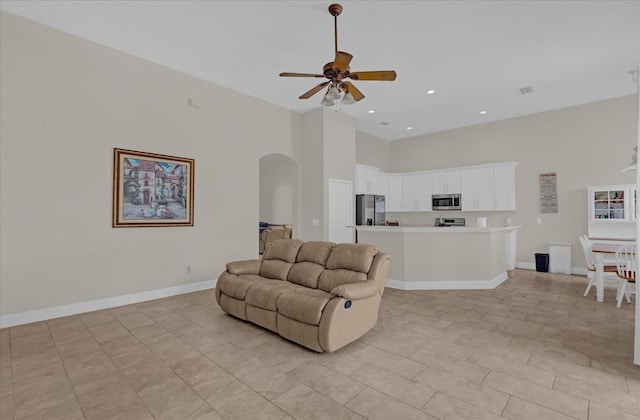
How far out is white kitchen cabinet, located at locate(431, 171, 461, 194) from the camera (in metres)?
7.85

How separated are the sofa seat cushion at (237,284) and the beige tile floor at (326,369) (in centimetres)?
33

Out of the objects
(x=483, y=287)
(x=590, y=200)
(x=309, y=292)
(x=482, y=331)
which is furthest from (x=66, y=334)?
(x=590, y=200)

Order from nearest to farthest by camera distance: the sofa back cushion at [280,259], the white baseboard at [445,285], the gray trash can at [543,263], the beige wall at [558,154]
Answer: the sofa back cushion at [280,259] < the white baseboard at [445,285] < the beige wall at [558,154] < the gray trash can at [543,263]

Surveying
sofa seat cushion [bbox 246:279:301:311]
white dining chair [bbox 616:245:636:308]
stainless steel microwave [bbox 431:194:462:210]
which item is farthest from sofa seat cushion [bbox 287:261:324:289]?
stainless steel microwave [bbox 431:194:462:210]

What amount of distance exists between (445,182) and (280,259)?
222 inches

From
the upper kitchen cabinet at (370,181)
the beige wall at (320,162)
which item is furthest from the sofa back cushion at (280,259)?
the upper kitchen cabinet at (370,181)

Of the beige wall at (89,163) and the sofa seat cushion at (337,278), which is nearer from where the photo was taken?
the sofa seat cushion at (337,278)

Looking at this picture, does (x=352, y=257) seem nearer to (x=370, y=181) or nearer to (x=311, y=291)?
(x=311, y=291)

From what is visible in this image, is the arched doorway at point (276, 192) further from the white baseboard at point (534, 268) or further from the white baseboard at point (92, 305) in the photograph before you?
the white baseboard at point (534, 268)

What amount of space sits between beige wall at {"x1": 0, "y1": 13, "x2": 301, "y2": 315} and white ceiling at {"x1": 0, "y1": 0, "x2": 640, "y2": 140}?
0.38 m

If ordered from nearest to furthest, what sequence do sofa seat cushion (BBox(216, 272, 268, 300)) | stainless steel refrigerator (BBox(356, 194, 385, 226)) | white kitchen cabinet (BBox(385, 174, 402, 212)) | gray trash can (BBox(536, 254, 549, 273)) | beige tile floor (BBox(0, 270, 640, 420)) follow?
beige tile floor (BBox(0, 270, 640, 420)), sofa seat cushion (BBox(216, 272, 268, 300)), gray trash can (BBox(536, 254, 549, 273)), stainless steel refrigerator (BBox(356, 194, 385, 226)), white kitchen cabinet (BBox(385, 174, 402, 212))

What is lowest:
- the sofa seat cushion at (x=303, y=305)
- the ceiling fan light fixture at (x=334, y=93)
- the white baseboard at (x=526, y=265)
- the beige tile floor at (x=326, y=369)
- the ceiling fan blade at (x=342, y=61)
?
the beige tile floor at (x=326, y=369)

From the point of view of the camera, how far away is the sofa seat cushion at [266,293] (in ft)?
10.2

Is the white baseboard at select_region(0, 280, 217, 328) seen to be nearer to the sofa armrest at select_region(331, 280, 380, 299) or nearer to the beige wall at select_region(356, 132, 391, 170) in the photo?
the sofa armrest at select_region(331, 280, 380, 299)
